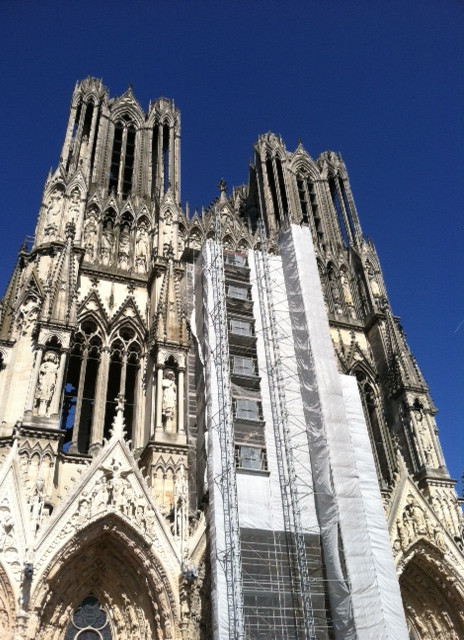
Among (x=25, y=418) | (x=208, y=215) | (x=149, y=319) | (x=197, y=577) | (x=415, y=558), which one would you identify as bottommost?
(x=197, y=577)

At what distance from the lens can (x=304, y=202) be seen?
2847 cm

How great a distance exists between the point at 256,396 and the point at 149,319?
432 cm

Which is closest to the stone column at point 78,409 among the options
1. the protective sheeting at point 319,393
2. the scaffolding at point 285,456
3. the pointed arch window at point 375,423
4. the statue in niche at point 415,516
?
the scaffolding at point 285,456

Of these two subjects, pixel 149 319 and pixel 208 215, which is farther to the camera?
pixel 208 215

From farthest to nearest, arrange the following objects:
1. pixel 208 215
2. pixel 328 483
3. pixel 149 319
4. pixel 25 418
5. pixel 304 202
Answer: pixel 304 202 < pixel 208 215 < pixel 149 319 < pixel 328 483 < pixel 25 418

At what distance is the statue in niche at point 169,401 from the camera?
53.8 feet

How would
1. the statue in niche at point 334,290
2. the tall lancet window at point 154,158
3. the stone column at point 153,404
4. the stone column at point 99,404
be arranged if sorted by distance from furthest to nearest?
the tall lancet window at point 154,158 → the statue in niche at point 334,290 → the stone column at point 99,404 → the stone column at point 153,404

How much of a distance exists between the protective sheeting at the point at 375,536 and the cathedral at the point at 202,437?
0.05m

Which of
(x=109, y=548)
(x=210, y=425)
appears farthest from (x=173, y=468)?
(x=109, y=548)

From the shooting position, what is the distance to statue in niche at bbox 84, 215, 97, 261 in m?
20.8

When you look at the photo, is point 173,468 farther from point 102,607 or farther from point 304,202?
point 304,202

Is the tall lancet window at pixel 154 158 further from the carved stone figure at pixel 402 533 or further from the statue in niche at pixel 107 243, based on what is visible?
the carved stone figure at pixel 402 533

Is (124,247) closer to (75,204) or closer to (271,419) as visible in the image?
(75,204)

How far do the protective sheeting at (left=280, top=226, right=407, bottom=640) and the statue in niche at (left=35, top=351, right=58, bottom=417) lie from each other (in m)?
7.20
